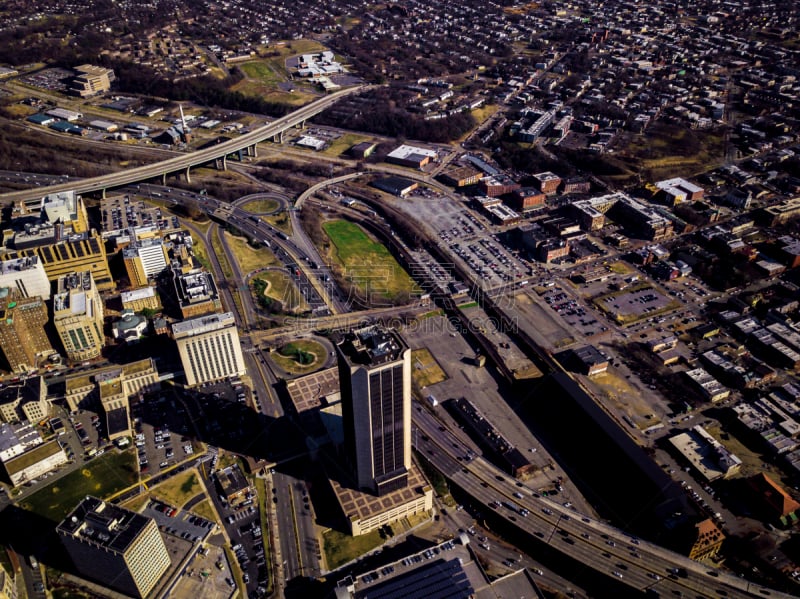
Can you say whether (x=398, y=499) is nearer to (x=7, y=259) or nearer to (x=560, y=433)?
(x=560, y=433)

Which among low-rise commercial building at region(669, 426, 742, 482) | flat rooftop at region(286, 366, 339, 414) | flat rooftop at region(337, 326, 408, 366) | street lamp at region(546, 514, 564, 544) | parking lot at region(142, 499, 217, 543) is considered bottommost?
parking lot at region(142, 499, 217, 543)

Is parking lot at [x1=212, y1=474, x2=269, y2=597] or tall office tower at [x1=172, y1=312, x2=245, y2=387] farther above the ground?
tall office tower at [x1=172, y1=312, x2=245, y2=387]

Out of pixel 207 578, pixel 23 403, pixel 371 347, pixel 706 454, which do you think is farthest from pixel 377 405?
pixel 23 403

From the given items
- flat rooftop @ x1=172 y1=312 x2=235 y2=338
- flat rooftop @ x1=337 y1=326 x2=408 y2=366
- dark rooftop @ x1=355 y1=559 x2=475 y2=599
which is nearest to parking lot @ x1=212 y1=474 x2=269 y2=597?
dark rooftop @ x1=355 y1=559 x2=475 y2=599

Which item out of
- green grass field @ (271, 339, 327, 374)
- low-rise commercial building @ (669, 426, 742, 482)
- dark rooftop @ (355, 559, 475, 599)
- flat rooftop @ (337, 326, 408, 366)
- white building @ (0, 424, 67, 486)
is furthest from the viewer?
green grass field @ (271, 339, 327, 374)

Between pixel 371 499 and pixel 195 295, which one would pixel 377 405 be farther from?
pixel 195 295

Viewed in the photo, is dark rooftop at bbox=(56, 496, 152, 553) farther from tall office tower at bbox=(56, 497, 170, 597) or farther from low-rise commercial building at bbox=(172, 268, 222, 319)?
low-rise commercial building at bbox=(172, 268, 222, 319)

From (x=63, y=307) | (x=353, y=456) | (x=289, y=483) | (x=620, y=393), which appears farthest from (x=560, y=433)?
(x=63, y=307)

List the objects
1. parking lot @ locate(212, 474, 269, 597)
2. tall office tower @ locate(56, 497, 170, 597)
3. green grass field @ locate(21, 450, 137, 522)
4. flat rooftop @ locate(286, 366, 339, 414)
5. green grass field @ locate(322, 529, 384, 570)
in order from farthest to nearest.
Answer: flat rooftop @ locate(286, 366, 339, 414)
green grass field @ locate(21, 450, 137, 522)
green grass field @ locate(322, 529, 384, 570)
parking lot @ locate(212, 474, 269, 597)
tall office tower @ locate(56, 497, 170, 597)

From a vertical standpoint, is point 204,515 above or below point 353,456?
below
